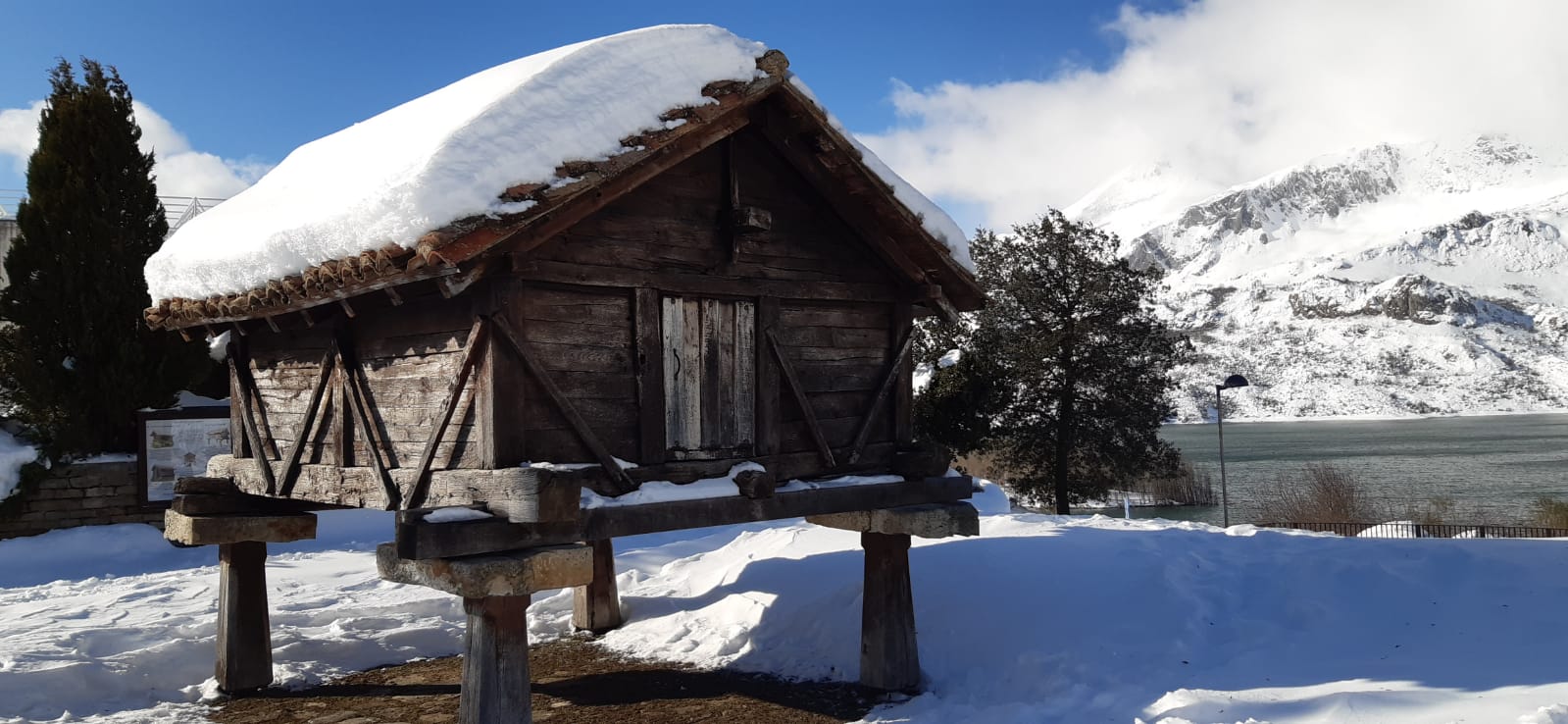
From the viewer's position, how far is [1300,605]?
8.49 meters

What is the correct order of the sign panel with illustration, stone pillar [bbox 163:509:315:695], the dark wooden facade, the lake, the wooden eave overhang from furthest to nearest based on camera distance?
1. the lake
2. the sign panel with illustration
3. stone pillar [bbox 163:509:315:695]
4. the dark wooden facade
5. the wooden eave overhang

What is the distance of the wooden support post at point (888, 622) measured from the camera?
8.03 m

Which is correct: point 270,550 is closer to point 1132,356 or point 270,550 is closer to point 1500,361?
point 1132,356

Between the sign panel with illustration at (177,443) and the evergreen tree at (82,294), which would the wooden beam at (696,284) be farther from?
the evergreen tree at (82,294)

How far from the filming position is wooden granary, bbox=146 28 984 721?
572 cm

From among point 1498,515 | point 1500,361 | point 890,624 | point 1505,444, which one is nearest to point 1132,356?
point 1498,515

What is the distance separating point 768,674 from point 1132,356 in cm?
2186

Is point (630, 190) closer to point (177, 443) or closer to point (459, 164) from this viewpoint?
point (459, 164)

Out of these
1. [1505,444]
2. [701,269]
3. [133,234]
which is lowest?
[1505,444]

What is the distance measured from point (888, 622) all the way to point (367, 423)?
4.09m

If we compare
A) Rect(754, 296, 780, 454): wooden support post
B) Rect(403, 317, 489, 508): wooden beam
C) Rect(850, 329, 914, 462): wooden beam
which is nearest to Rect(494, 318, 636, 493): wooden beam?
Rect(403, 317, 489, 508): wooden beam

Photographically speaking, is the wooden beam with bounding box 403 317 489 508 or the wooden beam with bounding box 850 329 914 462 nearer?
the wooden beam with bounding box 403 317 489 508

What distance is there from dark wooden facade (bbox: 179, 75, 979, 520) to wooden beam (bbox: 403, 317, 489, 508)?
0.04 feet

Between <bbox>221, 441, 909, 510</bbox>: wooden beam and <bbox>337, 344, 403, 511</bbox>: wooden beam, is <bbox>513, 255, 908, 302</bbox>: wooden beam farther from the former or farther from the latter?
<bbox>337, 344, 403, 511</bbox>: wooden beam
